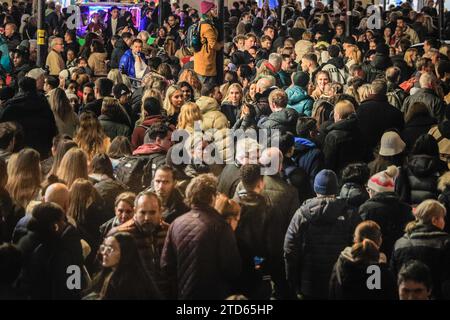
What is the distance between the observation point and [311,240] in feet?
33.1

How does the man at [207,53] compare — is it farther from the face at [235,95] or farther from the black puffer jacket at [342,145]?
the black puffer jacket at [342,145]

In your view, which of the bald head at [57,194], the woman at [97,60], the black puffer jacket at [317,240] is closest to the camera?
the bald head at [57,194]

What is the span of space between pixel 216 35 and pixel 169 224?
8.86m

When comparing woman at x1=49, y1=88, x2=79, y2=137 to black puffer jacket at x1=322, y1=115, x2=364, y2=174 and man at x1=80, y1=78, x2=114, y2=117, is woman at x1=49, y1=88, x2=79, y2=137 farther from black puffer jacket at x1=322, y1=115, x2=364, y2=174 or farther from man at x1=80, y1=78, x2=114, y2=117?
black puffer jacket at x1=322, y1=115, x2=364, y2=174

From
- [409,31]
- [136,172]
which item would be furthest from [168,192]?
[409,31]

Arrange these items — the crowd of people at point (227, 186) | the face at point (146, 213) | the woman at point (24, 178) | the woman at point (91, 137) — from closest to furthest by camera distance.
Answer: the crowd of people at point (227, 186) → the face at point (146, 213) → the woman at point (24, 178) → the woman at point (91, 137)

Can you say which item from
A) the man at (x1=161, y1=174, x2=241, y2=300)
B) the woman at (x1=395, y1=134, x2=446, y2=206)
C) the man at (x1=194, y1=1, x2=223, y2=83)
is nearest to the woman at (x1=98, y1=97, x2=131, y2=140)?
the woman at (x1=395, y1=134, x2=446, y2=206)

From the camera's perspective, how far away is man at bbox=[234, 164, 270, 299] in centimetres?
1007

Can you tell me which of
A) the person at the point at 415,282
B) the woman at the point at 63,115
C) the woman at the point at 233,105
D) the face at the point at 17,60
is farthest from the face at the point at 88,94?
the person at the point at 415,282

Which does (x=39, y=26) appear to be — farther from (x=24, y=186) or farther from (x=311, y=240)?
(x=311, y=240)

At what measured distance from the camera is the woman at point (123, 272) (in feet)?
28.1

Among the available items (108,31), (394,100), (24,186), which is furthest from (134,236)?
(108,31)

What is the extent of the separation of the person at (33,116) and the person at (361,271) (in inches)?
222

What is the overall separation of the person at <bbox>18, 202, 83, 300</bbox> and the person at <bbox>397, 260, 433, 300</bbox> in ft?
7.58
